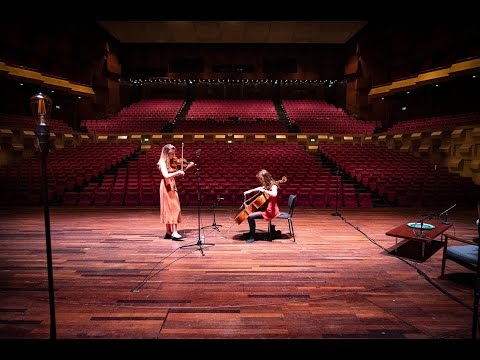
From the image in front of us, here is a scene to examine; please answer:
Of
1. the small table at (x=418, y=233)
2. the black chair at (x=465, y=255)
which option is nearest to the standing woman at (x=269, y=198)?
the small table at (x=418, y=233)

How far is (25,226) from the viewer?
4.30 metres

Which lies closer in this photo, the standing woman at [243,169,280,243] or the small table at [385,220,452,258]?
the small table at [385,220,452,258]

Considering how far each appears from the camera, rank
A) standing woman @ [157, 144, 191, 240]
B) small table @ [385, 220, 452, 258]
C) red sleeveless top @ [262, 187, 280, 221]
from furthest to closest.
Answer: red sleeveless top @ [262, 187, 280, 221] → standing woman @ [157, 144, 191, 240] → small table @ [385, 220, 452, 258]

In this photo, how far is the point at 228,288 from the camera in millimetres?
2266

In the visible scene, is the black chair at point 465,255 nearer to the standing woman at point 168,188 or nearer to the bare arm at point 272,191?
the bare arm at point 272,191

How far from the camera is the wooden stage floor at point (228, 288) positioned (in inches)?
68.6

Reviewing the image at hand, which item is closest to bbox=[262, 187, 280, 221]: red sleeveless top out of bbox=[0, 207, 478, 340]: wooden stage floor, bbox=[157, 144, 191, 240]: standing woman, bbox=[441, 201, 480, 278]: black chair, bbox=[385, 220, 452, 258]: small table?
bbox=[0, 207, 478, 340]: wooden stage floor

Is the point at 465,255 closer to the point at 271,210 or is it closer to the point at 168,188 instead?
the point at 271,210

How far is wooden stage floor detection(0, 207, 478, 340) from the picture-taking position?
1.74 m

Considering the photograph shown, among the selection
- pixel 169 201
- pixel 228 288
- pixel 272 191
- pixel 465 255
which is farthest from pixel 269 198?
pixel 465 255

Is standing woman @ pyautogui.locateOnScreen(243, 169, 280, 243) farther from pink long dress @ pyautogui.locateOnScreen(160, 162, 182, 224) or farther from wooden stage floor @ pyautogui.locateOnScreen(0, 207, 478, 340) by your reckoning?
pink long dress @ pyautogui.locateOnScreen(160, 162, 182, 224)

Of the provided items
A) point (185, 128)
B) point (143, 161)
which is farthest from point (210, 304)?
point (185, 128)

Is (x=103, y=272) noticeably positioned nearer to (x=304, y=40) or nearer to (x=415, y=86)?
(x=415, y=86)

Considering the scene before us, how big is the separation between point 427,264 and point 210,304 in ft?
6.88
